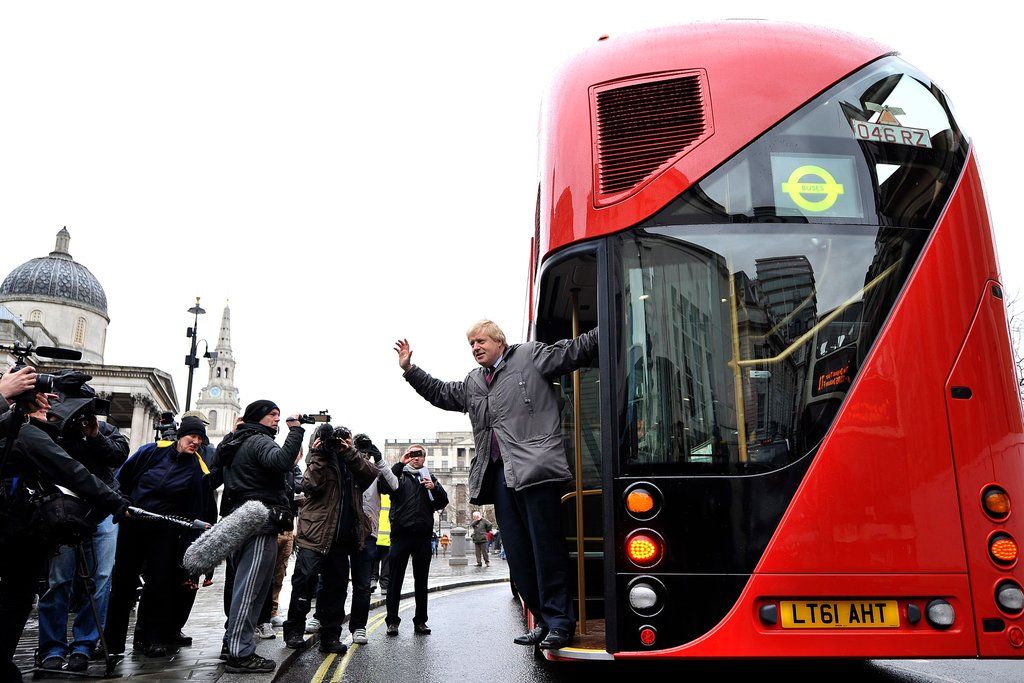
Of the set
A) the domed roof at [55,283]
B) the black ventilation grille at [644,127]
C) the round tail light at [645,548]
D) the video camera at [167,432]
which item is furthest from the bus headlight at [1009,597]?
the domed roof at [55,283]

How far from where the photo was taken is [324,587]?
25.7ft

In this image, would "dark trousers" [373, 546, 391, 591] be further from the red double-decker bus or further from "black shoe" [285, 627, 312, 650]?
the red double-decker bus

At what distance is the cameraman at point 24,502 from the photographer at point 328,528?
7.78 feet

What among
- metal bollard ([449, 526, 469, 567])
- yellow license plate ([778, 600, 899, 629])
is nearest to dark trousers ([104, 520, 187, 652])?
yellow license plate ([778, 600, 899, 629])

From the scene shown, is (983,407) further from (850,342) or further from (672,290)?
(672,290)

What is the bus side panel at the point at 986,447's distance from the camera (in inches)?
169

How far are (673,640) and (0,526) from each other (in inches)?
150

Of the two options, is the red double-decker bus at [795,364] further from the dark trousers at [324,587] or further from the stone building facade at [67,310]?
the stone building facade at [67,310]

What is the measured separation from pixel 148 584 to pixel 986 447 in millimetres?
5980

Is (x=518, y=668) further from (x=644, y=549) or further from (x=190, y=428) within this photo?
(x=190, y=428)

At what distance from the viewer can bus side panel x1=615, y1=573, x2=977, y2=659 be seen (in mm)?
4188

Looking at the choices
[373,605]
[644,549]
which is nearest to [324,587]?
[644,549]

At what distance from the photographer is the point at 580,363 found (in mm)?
5254

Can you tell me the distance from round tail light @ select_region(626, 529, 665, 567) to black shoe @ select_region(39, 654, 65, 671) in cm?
422
